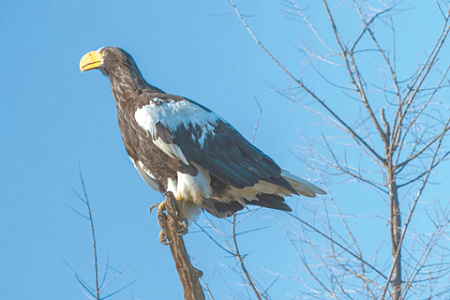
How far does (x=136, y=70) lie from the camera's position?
5168 mm

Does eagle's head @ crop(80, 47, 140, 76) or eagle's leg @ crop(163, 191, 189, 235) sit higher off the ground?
eagle's head @ crop(80, 47, 140, 76)

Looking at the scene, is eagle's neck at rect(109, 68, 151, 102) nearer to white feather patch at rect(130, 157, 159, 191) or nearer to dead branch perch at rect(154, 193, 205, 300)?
white feather patch at rect(130, 157, 159, 191)

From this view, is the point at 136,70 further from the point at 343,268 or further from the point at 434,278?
the point at 434,278

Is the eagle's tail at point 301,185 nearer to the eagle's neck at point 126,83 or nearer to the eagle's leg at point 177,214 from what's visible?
the eagle's leg at point 177,214

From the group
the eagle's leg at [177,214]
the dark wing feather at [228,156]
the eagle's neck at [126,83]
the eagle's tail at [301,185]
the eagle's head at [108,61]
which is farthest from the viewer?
the eagle's head at [108,61]

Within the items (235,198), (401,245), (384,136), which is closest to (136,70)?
(235,198)

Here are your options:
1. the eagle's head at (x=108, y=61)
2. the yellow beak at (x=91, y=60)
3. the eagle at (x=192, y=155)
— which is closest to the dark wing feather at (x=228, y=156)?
the eagle at (x=192, y=155)

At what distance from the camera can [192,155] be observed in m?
4.68

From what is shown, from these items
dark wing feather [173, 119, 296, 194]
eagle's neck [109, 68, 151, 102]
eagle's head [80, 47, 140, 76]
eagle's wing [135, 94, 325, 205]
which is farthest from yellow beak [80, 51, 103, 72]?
dark wing feather [173, 119, 296, 194]

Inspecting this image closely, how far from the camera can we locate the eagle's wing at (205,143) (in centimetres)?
465

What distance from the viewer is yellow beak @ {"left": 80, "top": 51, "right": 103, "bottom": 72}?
5.24 meters

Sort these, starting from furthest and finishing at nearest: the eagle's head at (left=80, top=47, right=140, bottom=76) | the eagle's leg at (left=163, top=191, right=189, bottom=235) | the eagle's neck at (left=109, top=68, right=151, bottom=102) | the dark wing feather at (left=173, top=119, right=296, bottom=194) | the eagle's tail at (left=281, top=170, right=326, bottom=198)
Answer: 1. the eagle's head at (left=80, top=47, right=140, bottom=76)
2. the eagle's neck at (left=109, top=68, right=151, bottom=102)
3. the eagle's tail at (left=281, top=170, right=326, bottom=198)
4. the dark wing feather at (left=173, top=119, right=296, bottom=194)
5. the eagle's leg at (left=163, top=191, right=189, bottom=235)

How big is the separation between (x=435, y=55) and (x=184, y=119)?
171 centimetres

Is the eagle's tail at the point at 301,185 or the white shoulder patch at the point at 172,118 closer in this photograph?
the white shoulder patch at the point at 172,118
